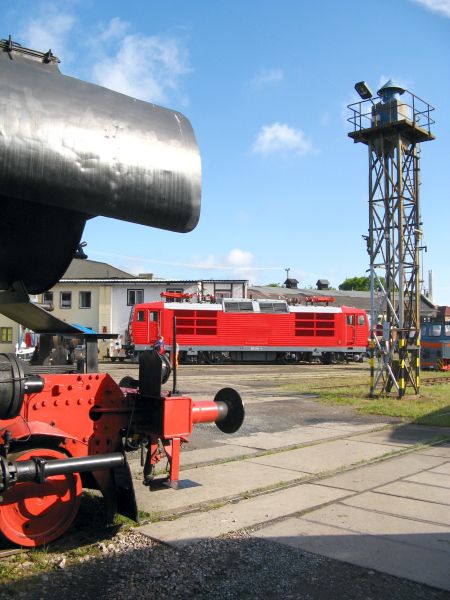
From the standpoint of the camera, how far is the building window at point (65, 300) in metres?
38.4

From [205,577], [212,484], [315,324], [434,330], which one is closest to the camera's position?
[205,577]

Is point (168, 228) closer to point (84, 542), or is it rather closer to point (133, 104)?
point (133, 104)

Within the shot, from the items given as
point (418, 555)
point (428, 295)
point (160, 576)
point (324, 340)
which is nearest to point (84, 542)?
point (160, 576)

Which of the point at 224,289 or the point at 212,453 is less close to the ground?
the point at 224,289

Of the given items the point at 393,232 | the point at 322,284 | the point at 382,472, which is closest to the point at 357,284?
the point at 322,284

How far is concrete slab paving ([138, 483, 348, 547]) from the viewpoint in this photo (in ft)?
15.4

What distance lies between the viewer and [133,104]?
1.39 meters

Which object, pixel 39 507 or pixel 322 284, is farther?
pixel 322 284

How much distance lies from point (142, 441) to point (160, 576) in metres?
1.08

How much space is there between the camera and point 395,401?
44.7 ft

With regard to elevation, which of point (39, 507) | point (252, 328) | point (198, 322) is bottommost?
point (39, 507)

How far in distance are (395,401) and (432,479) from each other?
725cm

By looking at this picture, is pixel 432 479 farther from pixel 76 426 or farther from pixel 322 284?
pixel 322 284

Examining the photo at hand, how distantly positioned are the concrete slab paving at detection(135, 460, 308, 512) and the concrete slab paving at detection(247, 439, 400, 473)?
10.2 inches
